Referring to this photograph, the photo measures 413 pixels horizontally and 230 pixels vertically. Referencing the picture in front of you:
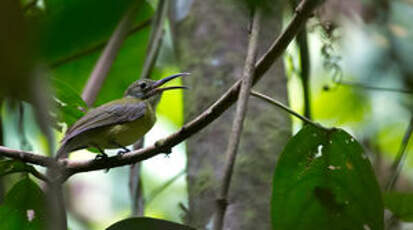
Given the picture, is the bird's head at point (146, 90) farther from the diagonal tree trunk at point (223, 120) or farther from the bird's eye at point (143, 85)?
the diagonal tree trunk at point (223, 120)

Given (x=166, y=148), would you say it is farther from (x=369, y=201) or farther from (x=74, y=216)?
(x=74, y=216)

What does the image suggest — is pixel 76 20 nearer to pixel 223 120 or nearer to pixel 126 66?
pixel 223 120

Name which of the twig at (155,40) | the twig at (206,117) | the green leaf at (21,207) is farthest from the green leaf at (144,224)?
the twig at (155,40)

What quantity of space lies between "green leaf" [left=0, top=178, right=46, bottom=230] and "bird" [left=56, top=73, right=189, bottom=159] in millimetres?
969

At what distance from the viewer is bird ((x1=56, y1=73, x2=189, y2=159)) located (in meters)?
3.65

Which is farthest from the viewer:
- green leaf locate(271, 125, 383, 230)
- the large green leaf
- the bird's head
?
the bird's head

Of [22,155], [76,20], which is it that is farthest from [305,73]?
[76,20]

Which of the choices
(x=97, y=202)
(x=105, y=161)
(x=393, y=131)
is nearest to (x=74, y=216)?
(x=97, y=202)

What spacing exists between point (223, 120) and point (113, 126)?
32.1 inches

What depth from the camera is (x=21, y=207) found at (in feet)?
8.27

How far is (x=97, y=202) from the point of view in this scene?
7.79 metres

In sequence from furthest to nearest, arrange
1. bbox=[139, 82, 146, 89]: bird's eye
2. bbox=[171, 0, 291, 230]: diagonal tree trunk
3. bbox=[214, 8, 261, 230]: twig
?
bbox=[139, 82, 146, 89]: bird's eye → bbox=[171, 0, 291, 230]: diagonal tree trunk → bbox=[214, 8, 261, 230]: twig

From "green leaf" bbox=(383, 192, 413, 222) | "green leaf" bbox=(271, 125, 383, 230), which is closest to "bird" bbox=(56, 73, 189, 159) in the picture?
"green leaf" bbox=(271, 125, 383, 230)

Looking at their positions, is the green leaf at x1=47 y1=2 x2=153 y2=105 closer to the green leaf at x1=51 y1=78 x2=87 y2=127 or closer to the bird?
the bird
